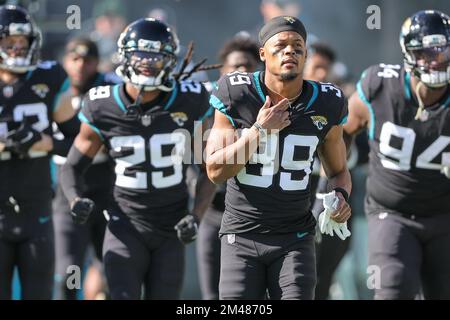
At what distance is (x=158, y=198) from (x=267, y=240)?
3.41 ft

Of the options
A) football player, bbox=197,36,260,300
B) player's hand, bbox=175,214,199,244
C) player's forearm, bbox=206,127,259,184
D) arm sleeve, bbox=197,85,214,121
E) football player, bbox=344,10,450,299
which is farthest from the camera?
football player, bbox=197,36,260,300

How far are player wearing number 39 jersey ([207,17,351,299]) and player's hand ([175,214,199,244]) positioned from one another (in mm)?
547

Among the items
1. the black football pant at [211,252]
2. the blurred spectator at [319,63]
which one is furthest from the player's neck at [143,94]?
the blurred spectator at [319,63]

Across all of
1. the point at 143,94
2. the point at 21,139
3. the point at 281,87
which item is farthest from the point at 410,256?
the point at 21,139

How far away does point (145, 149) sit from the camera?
577cm

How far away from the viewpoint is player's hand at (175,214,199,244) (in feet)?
18.2

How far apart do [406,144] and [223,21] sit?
16.1 ft

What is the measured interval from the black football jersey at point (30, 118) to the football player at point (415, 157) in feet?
5.75

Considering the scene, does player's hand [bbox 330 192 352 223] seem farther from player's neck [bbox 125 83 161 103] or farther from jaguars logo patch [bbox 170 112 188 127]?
player's neck [bbox 125 83 161 103]

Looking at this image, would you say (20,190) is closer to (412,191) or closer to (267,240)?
(267,240)

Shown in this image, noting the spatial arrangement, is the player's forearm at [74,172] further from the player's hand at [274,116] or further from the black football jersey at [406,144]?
the black football jersey at [406,144]

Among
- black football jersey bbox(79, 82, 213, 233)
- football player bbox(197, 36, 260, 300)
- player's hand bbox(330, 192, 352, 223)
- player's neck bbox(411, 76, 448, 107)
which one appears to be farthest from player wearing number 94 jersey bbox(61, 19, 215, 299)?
player's neck bbox(411, 76, 448, 107)

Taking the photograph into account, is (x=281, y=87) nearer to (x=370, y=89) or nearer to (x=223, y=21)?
(x=370, y=89)

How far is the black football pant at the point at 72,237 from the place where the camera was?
22.3ft
